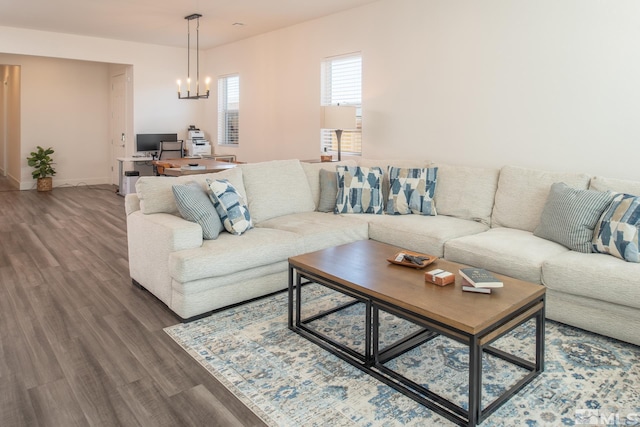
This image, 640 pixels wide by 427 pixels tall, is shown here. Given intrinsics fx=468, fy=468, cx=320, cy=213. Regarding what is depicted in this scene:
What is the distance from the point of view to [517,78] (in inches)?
159

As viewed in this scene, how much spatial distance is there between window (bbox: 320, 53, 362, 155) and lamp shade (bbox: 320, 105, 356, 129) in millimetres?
554

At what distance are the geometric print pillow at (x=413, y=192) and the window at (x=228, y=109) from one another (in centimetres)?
425

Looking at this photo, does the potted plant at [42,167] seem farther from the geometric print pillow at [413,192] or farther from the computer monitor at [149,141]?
the geometric print pillow at [413,192]

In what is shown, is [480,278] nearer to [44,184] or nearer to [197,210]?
[197,210]

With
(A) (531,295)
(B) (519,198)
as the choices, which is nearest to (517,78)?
(B) (519,198)

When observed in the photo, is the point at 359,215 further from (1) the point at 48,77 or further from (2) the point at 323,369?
(1) the point at 48,77

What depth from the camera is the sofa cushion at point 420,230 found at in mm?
3496

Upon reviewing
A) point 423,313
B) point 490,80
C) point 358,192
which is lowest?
point 423,313

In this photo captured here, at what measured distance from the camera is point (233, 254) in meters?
3.05

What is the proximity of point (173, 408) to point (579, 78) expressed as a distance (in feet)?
12.0

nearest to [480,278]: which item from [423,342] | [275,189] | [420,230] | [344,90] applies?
[423,342]

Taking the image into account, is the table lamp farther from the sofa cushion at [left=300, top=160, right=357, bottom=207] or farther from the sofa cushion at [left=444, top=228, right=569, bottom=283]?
the sofa cushion at [left=444, top=228, right=569, bottom=283]

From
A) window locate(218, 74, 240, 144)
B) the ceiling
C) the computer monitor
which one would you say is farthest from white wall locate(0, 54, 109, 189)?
window locate(218, 74, 240, 144)

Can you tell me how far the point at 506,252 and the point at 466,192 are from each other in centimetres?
107
